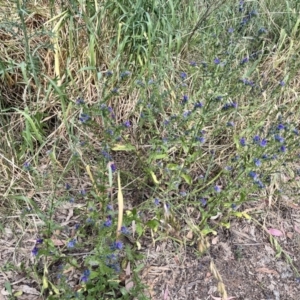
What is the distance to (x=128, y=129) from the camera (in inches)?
91.0

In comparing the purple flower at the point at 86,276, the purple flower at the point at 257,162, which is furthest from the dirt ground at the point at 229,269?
the purple flower at the point at 257,162

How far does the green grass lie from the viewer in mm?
1878

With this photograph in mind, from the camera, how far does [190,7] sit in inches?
105

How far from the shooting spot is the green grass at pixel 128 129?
73.9 inches

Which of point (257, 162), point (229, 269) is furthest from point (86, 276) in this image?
point (257, 162)

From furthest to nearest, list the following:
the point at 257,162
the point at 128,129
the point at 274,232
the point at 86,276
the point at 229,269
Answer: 1. the point at 128,129
2. the point at 274,232
3. the point at 229,269
4. the point at 257,162
5. the point at 86,276

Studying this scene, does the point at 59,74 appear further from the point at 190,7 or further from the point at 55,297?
the point at 55,297

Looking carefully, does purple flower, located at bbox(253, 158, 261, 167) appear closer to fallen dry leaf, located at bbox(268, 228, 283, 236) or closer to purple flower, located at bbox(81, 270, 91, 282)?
fallen dry leaf, located at bbox(268, 228, 283, 236)

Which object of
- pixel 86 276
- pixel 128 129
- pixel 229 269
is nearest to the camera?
pixel 86 276

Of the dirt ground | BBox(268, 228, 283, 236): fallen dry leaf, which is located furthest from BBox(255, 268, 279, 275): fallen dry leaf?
BBox(268, 228, 283, 236): fallen dry leaf

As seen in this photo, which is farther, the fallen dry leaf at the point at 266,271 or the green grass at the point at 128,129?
the fallen dry leaf at the point at 266,271

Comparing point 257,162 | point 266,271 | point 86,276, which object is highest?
point 257,162

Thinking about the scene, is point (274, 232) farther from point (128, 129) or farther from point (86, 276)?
point (86, 276)

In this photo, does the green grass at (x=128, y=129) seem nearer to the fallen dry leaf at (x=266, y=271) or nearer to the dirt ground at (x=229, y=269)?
the dirt ground at (x=229, y=269)
